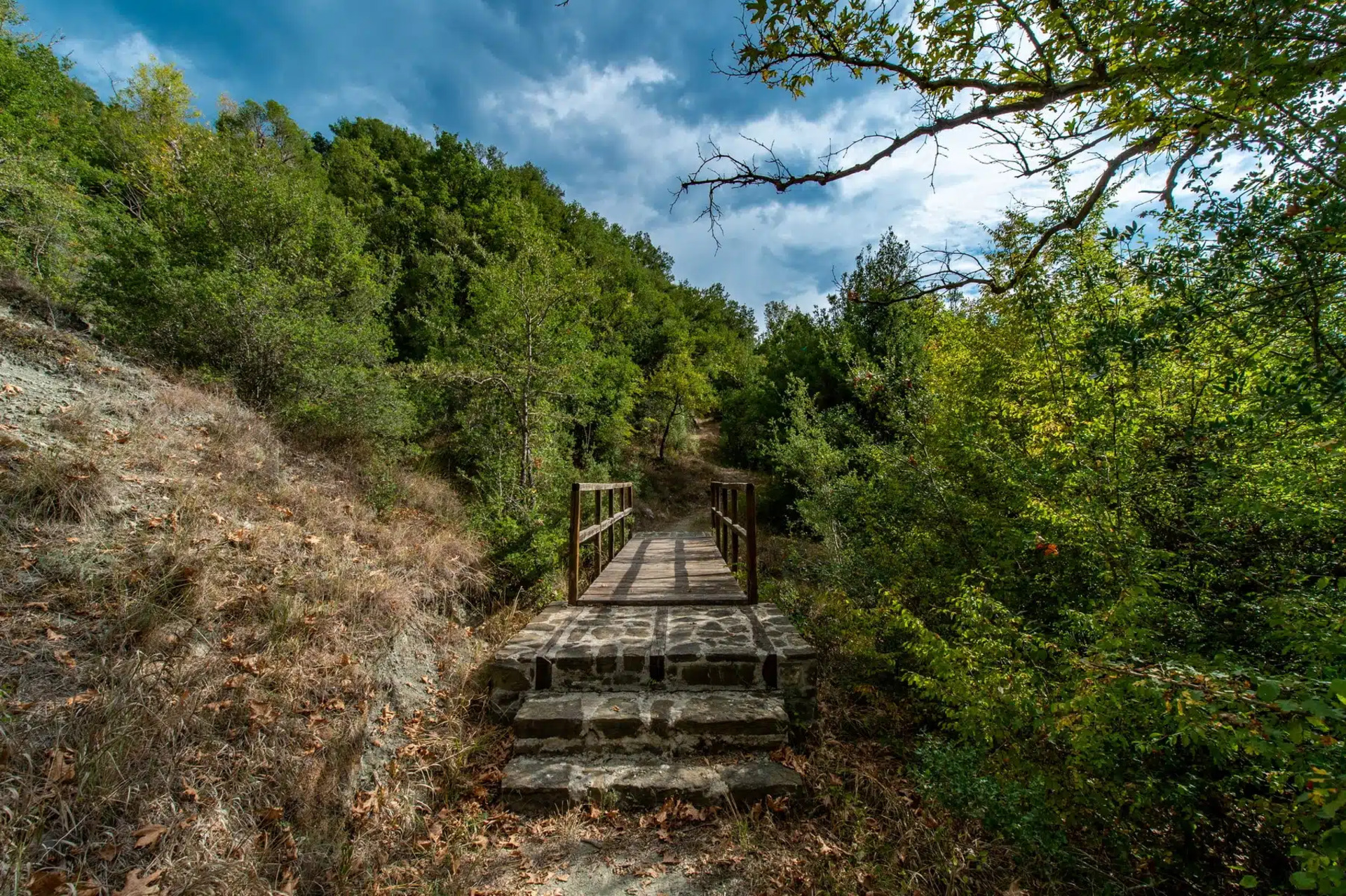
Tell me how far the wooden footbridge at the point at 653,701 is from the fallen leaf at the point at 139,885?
1565mm

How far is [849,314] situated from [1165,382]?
1256 centimetres

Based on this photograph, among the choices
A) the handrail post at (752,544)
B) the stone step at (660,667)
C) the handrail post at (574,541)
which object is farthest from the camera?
the handrail post at (574,541)

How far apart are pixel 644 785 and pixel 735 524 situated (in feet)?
10.4

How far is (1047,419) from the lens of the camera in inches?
168

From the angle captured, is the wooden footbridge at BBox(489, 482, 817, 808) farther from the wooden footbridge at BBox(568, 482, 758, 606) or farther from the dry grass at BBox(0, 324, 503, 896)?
the dry grass at BBox(0, 324, 503, 896)

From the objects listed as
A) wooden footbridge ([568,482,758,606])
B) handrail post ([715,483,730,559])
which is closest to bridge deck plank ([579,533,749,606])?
wooden footbridge ([568,482,758,606])

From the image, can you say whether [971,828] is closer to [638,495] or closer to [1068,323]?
[1068,323]

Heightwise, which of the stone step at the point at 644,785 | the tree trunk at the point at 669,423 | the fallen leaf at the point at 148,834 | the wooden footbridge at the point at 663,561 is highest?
the tree trunk at the point at 669,423

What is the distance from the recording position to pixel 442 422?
13094 mm

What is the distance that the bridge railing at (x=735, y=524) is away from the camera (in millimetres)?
4770

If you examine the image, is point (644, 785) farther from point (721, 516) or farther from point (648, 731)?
point (721, 516)

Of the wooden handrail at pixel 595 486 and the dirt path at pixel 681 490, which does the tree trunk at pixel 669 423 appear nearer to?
the dirt path at pixel 681 490

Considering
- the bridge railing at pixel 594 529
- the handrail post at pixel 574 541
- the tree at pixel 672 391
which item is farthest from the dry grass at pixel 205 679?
the tree at pixel 672 391

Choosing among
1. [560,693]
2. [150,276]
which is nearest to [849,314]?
[560,693]
